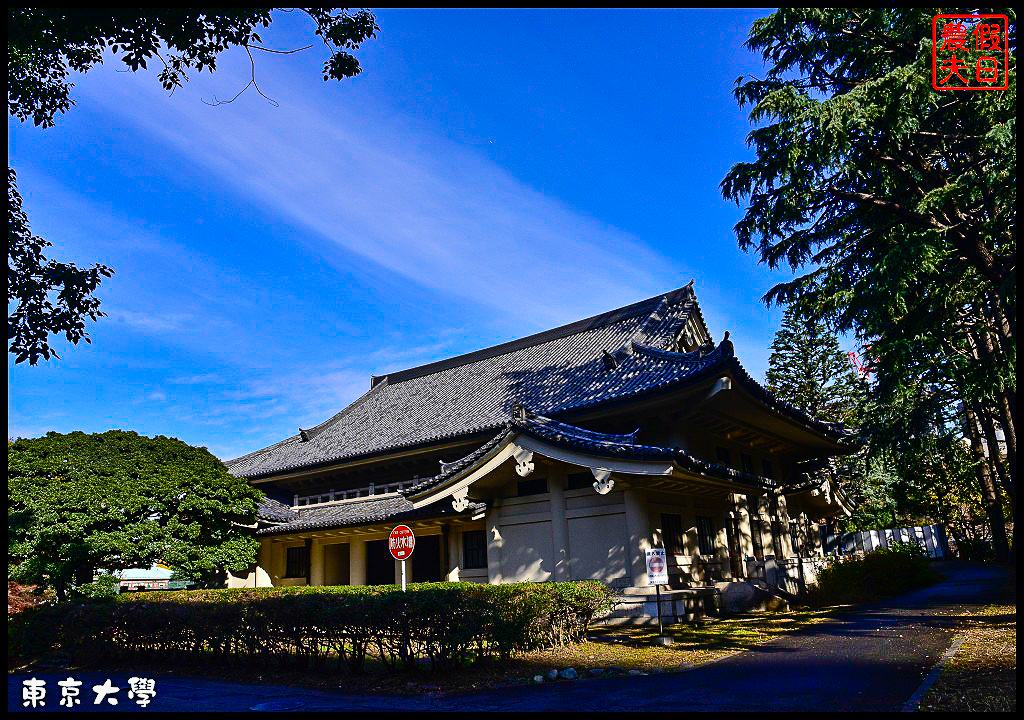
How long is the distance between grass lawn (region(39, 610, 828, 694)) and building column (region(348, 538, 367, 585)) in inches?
368

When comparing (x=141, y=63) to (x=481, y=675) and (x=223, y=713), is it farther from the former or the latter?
(x=481, y=675)

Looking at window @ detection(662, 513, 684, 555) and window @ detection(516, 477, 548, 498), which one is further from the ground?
window @ detection(516, 477, 548, 498)

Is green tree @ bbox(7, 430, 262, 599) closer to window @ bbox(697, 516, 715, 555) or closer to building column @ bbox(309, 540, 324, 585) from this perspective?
building column @ bbox(309, 540, 324, 585)

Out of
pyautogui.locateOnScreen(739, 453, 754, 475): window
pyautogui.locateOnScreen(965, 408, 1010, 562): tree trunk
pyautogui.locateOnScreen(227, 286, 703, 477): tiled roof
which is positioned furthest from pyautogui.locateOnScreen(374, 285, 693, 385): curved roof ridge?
pyautogui.locateOnScreen(965, 408, 1010, 562): tree trunk

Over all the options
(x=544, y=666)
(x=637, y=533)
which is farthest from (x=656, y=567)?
(x=637, y=533)

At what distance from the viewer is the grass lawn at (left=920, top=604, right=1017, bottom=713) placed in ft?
21.6

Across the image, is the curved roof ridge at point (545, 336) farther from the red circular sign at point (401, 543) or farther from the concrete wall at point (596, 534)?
the red circular sign at point (401, 543)

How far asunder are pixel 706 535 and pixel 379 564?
34.7 ft

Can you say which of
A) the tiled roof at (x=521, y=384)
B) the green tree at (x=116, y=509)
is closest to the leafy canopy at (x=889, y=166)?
the tiled roof at (x=521, y=384)

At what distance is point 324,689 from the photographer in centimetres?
935

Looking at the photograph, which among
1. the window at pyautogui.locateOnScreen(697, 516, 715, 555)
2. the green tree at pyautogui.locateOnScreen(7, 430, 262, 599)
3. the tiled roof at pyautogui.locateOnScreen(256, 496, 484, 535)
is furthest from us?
the tiled roof at pyautogui.locateOnScreen(256, 496, 484, 535)

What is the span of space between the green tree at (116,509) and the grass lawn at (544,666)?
20.7 ft

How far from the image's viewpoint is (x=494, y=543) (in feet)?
56.6

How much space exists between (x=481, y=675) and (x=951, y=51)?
12609mm
